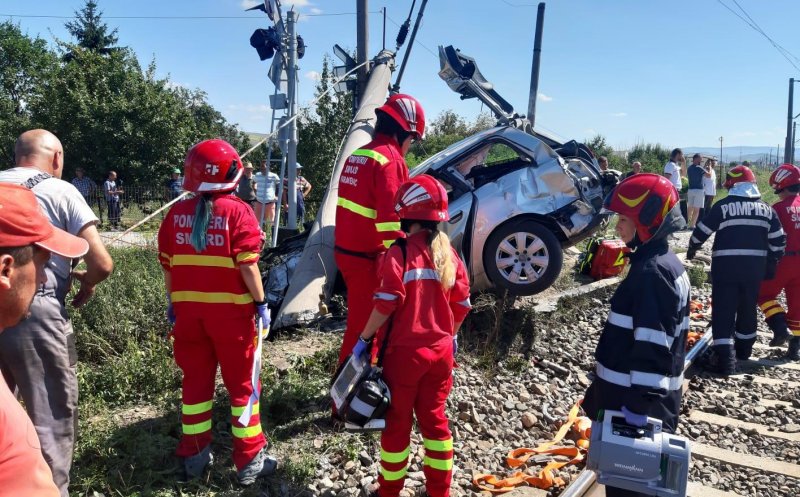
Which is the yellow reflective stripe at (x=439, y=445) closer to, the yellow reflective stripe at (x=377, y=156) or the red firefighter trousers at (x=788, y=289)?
the yellow reflective stripe at (x=377, y=156)

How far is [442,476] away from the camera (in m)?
3.20

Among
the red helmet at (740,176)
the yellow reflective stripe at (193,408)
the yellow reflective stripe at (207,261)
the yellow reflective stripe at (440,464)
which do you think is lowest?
the yellow reflective stripe at (440,464)

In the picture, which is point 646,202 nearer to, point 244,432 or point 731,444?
point 244,432

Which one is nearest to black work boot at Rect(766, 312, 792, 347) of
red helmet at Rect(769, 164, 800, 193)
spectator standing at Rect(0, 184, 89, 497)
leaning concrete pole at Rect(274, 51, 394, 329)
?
red helmet at Rect(769, 164, 800, 193)

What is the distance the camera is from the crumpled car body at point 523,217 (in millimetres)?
6082

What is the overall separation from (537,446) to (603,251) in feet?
15.1

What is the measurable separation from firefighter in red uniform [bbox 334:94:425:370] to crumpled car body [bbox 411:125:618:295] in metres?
2.13

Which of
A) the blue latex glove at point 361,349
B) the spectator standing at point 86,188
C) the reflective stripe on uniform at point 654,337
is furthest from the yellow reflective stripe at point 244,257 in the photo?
the spectator standing at point 86,188

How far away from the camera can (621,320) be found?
2.87 m

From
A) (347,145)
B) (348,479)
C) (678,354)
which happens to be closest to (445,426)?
(348,479)

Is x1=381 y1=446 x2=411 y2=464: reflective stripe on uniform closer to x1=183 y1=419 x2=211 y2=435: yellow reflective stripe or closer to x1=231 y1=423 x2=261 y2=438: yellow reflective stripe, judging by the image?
x1=231 y1=423 x2=261 y2=438: yellow reflective stripe

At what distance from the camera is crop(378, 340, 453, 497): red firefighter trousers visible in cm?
309

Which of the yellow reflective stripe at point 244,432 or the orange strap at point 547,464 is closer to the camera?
the yellow reflective stripe at point 244,432

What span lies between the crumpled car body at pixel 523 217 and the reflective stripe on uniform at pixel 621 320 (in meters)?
3.13
